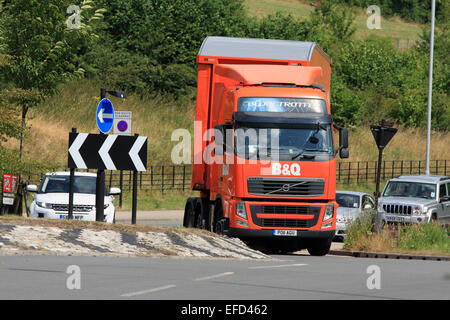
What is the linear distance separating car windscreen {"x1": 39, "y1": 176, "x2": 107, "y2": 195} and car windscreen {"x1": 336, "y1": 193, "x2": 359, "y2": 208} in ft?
25.5

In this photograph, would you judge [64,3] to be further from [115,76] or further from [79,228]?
[115,76]

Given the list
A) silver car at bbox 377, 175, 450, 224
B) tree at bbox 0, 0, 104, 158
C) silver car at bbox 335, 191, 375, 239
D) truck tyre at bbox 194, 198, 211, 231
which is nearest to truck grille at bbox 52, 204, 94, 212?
truck tyre at bbox 194, 198, 211, 231

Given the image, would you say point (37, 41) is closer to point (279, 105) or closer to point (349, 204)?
point (349, 204)

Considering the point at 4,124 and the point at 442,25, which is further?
the point at 442,25

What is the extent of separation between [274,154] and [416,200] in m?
10.9

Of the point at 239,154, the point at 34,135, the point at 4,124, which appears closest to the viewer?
the point at 239,154

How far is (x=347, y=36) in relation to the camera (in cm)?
8262

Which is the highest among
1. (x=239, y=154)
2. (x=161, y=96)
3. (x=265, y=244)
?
(x=161, y=96)

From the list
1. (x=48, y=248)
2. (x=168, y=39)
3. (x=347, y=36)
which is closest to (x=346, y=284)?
(x=48, y=248)

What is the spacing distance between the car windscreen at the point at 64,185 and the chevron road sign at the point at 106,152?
6.00m

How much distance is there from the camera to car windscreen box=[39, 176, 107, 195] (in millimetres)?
25891

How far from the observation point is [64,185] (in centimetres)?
2616

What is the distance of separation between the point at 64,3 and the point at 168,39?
107 feet

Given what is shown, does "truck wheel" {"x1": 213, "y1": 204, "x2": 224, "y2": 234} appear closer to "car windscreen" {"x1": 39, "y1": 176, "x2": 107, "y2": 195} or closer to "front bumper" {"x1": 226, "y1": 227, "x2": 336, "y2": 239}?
"front bumper" {"x1": 226, "y1": 227, "x2": 336, "y2": 239}
